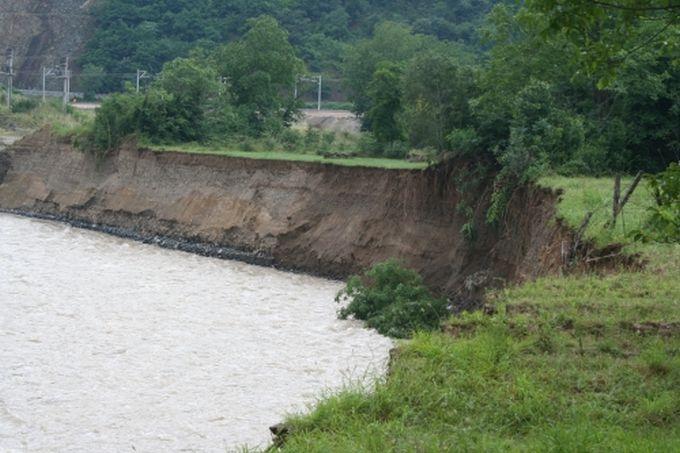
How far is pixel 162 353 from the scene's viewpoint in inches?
758

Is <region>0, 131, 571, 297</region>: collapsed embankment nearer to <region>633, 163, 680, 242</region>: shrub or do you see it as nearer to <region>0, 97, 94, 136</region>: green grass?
<region>633, 163, 680, 242</region>: shrub

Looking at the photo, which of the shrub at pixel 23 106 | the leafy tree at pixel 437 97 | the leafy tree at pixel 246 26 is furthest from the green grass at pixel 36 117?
the leafy tree at pixel 437 97

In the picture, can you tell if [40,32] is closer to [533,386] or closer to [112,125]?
[112,125]

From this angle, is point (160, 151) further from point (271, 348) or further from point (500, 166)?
point (271, 348)

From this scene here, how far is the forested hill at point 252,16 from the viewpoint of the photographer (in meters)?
81.7

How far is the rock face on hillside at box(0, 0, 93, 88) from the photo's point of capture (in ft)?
311

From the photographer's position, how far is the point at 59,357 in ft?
61.6

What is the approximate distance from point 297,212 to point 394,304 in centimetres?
1280

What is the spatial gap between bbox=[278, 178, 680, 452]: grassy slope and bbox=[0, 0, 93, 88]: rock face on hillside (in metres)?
84.9

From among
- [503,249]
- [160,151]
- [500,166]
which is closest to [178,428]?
[503,249]

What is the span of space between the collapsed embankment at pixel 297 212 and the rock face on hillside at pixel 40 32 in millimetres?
47864

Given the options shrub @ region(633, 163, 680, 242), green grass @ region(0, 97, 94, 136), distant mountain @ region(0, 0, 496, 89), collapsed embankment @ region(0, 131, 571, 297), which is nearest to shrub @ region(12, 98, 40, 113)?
green grass @ region(0, 97, 94, 136)

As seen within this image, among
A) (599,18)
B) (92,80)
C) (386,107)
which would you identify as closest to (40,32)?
(92,80)

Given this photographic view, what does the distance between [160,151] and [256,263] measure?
35.0 ft
